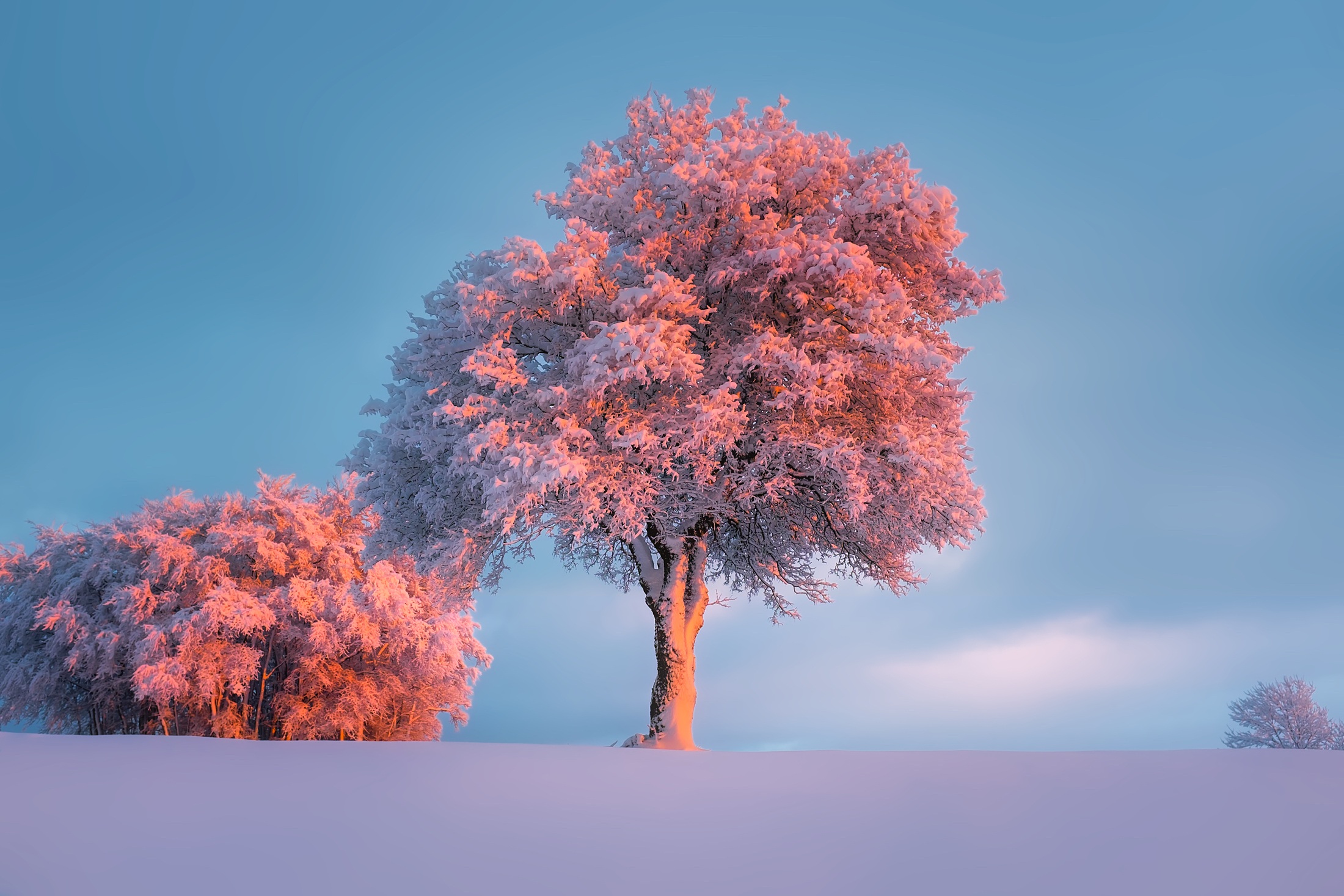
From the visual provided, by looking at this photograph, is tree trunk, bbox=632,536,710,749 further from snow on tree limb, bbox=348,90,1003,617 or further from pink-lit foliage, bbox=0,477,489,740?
pink-lit foliage, bbox=0,477,489,740

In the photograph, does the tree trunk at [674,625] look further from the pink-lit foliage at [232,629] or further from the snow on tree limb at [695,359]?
the pink-lit foliage at [232,629]

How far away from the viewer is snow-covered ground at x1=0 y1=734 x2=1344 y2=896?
259 inches

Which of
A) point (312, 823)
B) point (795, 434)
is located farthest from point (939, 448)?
point (312, 823)

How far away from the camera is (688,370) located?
1277 cm

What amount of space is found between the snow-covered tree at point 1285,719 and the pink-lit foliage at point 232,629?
144 ft

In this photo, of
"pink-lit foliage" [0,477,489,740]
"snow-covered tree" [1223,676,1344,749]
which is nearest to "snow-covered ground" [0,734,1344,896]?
"pink-lit foliage" [0,477,489,740]

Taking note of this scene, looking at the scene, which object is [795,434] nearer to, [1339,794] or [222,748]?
[1339,794]

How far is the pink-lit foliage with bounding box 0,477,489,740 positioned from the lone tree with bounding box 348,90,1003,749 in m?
12.4

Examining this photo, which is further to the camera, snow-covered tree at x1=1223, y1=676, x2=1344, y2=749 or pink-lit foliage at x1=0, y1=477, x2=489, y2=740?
snow-covered tree at x1=1223, y1=676, x2=1344, y2=749

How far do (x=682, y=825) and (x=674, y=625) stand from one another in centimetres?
843

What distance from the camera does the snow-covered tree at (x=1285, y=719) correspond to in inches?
1772

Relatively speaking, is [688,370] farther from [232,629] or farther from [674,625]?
[232,629]

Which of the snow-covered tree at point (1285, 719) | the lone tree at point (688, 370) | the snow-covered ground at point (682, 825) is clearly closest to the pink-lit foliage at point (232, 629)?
the lone tree at point (688, 370)

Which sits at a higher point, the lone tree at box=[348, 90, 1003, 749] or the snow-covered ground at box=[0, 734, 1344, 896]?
the lone tree at box=[348, 90, 1003, 749]
